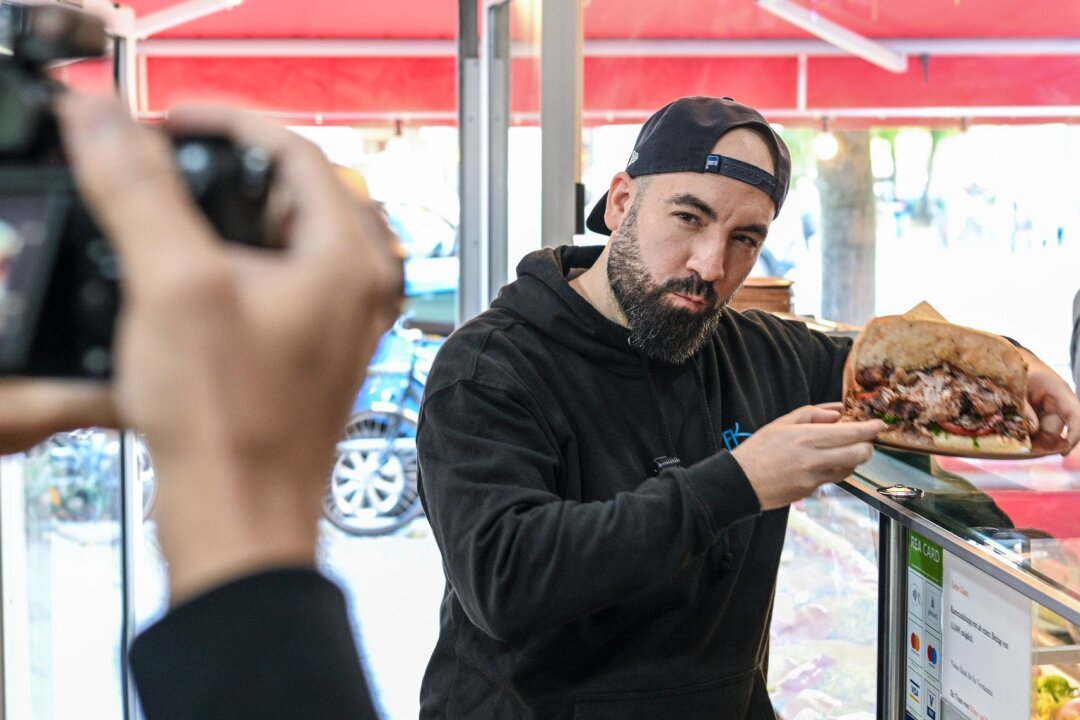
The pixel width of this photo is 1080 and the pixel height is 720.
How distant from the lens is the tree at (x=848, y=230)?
495 centimetres

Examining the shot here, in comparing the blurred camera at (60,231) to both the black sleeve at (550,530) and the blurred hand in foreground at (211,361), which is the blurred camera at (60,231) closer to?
the blurred hand in foreground at (211,361)

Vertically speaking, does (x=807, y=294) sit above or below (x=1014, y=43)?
below

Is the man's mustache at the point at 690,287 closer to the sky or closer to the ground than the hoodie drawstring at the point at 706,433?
closer to the sky

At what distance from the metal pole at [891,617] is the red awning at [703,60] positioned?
206 cm

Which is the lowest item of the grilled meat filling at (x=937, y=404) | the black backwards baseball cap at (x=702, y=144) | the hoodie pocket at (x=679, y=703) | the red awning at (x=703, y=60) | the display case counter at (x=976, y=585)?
the hoodie pocket at (x=679, y=703)

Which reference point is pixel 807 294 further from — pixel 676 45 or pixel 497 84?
pixel 497 84

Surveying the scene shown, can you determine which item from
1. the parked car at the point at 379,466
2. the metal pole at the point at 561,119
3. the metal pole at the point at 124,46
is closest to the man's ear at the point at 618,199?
the metal pole at the point at 561,119

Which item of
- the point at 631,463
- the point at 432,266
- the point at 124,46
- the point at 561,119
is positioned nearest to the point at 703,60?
the point at 561,119

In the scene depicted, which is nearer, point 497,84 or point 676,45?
point 497,84

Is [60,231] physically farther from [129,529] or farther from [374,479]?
[374,479]

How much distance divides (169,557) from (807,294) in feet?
15.8

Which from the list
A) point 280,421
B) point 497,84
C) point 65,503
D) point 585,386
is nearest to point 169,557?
point 280,421

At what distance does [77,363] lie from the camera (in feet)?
1.14

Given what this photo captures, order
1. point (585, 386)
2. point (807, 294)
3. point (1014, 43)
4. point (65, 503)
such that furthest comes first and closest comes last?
point (807, 294) < point (1014, 43) < point (65, 503) < point (585, 386)
